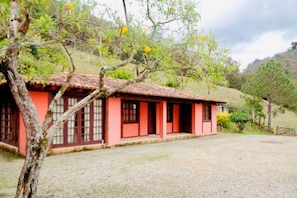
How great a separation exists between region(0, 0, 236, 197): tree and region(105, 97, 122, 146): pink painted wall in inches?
239

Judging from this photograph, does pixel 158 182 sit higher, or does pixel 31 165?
pixel 31 165

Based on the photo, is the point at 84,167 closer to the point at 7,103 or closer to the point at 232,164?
the point at 232,164

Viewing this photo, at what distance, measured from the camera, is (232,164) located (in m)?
10.1

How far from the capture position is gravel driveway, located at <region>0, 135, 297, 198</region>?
656 cm

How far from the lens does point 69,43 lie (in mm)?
7660

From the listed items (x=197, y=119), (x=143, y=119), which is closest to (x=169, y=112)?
(x=197, y=119)

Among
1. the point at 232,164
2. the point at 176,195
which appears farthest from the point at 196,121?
the point at 176,195

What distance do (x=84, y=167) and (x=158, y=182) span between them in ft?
9.89

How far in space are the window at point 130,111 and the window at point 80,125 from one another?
324 centimetres

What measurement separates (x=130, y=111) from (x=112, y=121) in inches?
135

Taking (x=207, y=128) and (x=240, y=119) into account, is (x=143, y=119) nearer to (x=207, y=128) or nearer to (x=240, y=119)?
(x=207, y=128)

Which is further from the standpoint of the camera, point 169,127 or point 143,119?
point 169,127

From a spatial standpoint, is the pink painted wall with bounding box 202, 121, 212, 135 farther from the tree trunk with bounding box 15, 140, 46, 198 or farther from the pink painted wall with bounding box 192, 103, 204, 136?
the tree trunk with bounding box 15, 140, 46, 198

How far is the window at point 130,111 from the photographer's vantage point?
16938 mm
